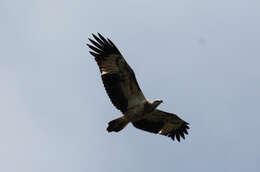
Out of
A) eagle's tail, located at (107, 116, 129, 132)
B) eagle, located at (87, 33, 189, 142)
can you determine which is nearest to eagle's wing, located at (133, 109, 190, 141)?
eagle, located at (87, 33, 189, 142)

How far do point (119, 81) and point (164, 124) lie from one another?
8.15ft

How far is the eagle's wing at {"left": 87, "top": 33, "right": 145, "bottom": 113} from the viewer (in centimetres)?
2188

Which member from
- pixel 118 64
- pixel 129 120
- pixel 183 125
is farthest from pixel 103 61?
pixel 183 125

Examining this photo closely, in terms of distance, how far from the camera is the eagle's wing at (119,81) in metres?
21.9

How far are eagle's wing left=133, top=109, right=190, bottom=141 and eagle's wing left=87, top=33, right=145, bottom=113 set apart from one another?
2.92ft

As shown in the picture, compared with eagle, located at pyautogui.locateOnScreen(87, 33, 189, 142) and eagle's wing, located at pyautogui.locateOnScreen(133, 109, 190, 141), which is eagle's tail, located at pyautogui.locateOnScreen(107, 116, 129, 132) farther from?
eagle's wing, located at pyautogui.locateOnScreen(133, 109, 190, 141)

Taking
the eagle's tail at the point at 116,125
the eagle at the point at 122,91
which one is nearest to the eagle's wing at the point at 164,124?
the eagle at the point at 122,91

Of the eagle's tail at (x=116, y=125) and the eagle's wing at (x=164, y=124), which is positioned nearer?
the eagle's tail at (x=116, y=125)

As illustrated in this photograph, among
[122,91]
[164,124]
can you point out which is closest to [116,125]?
[122,91]

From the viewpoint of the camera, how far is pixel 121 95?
2200 centimetres

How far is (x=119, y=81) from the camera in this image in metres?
22.0

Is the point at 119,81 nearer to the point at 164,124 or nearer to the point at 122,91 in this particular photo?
the point at 122,91

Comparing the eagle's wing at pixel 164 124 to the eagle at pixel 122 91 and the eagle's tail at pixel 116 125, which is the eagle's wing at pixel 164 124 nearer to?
the eagle at pixel 122 91

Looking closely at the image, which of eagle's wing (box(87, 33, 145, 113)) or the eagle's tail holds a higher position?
eagle's wing (box(87, 33, 145, 113))
